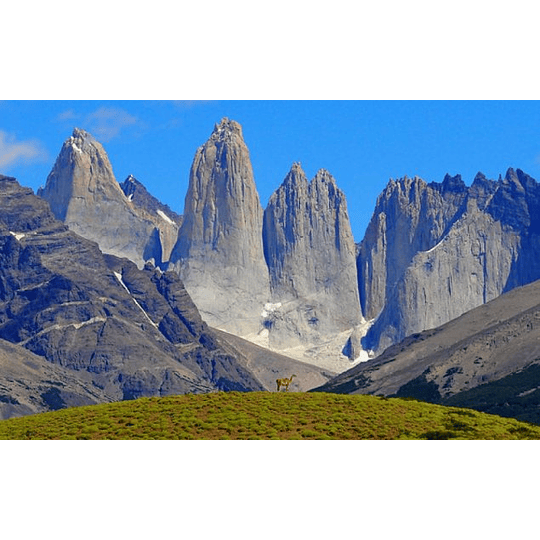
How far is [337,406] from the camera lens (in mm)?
145250

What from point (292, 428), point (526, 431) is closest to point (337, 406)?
point (292, 428)

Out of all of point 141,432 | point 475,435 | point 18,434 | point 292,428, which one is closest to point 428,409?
point 475,435

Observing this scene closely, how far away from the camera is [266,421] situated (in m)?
138

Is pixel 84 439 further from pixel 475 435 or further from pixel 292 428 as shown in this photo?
pixel 475 435

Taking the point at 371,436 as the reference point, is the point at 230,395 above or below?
above

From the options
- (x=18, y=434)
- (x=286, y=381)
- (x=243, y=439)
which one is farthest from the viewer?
(x=286, y=381)

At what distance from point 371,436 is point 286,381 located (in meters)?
25.6

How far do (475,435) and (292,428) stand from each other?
19450 millimetres

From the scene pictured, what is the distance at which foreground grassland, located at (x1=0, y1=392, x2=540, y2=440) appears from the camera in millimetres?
135375

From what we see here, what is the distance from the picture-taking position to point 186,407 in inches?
5630

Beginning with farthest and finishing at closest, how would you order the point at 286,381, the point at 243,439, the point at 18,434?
1. the point at 286,381
2. the point at 18,434
3. the point at 243,439

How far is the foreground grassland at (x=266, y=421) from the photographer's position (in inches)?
5330

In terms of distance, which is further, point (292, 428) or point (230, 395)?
point (230, 395)

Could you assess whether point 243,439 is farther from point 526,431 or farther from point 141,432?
point 526,431
